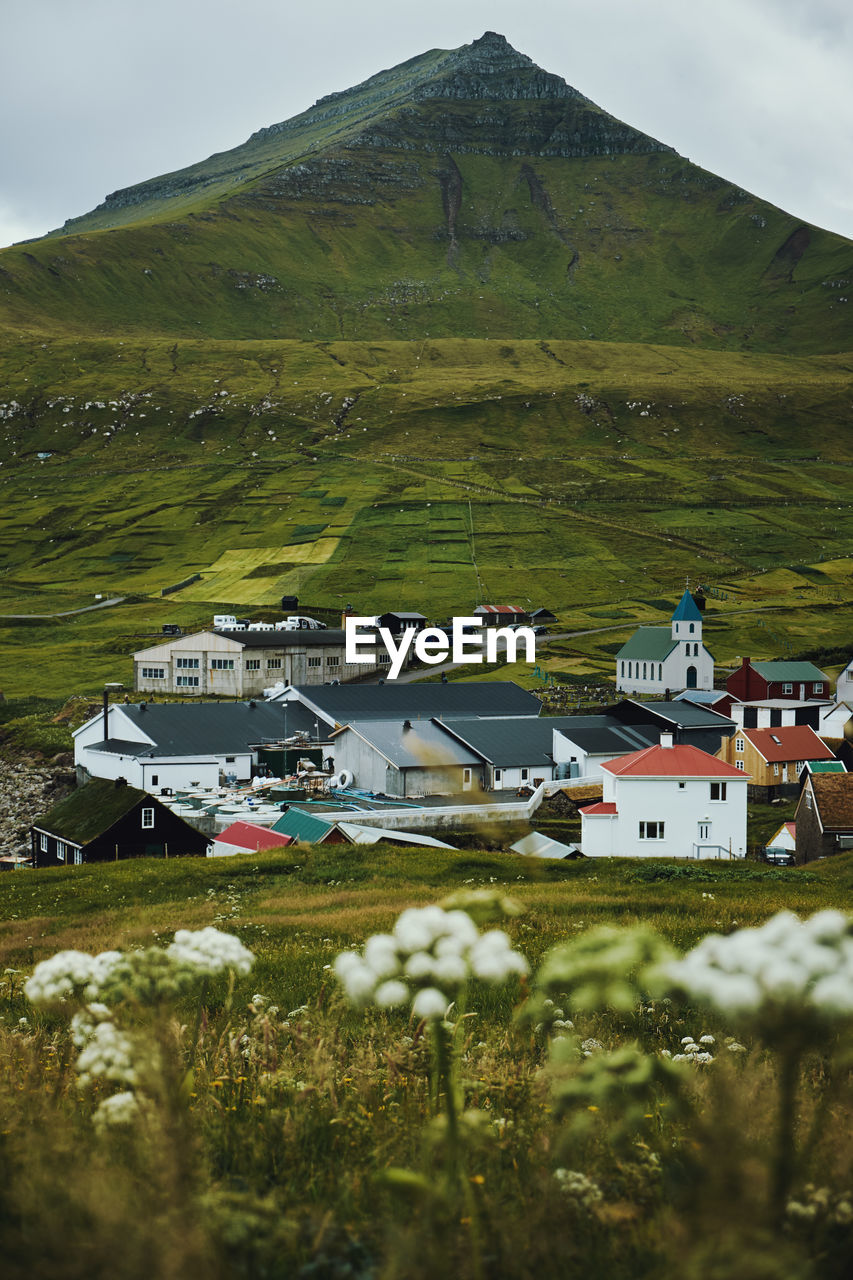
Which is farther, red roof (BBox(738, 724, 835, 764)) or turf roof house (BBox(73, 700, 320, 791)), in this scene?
red roof (BBox(738, 724, 835, 764))

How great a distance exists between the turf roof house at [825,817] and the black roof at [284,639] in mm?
77566

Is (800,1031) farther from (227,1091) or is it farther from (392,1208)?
(227,1091)

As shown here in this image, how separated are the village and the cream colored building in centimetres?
20

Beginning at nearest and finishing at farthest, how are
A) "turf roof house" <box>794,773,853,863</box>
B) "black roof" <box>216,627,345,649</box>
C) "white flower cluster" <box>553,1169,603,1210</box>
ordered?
"white flower cluster" <box>553,1169,603,1210</box>, "turf roof house" <box>794,773,853,863</box>, "black roof" <box>216,627,345,649</box>

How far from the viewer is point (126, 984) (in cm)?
454

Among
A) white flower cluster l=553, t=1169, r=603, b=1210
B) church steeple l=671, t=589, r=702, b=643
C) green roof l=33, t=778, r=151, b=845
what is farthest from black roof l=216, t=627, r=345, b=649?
white flower cluster l=553, t=1169, r=603, b=1210

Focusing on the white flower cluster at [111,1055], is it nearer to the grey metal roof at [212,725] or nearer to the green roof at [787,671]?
the grey metal roof at [212,725]

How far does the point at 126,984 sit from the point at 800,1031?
2.81 metres

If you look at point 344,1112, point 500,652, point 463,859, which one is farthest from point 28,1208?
point 500,652

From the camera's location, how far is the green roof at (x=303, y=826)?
5394 cm

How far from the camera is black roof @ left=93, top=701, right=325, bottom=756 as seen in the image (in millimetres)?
80000

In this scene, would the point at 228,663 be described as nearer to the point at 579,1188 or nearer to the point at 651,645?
the point at 651,645

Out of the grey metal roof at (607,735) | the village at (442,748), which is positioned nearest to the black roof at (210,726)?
the village at (442,748)

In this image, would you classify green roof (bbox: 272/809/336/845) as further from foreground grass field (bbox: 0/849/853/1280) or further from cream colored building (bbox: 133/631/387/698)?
cream colored building (bbox: 133/631/387/698)
